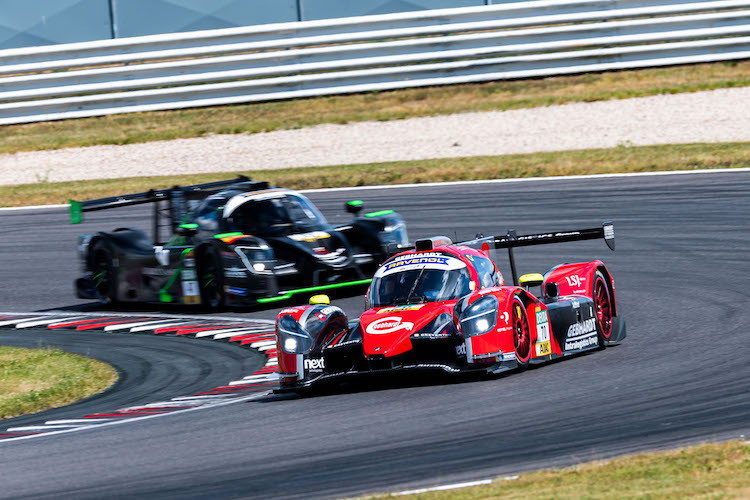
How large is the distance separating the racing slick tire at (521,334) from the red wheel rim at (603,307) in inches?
52.8

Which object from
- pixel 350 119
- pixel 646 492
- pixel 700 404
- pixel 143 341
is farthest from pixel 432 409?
pixel 350 119

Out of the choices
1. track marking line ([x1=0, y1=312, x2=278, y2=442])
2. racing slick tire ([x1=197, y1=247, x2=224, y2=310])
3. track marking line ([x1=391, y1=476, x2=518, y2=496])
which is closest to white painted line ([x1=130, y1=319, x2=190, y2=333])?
track marking line ([x1=0, y1=312, x2=278, y2=442])

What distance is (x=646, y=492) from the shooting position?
5.93 meters

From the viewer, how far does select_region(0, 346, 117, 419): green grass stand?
11.0 m

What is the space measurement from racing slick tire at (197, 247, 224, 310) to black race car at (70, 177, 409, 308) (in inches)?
0.5

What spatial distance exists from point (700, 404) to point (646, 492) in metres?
2.49

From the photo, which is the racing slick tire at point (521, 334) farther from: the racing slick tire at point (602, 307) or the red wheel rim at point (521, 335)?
the racing slick tire at point (602, 307)

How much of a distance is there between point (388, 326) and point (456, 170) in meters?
12.8

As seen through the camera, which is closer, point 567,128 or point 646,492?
point 646,492

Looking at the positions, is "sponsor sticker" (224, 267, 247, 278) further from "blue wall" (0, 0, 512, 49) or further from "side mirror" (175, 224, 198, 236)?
"blue wall" (0, 0, 512, 49)

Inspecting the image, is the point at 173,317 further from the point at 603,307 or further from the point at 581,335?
the point at 581,335

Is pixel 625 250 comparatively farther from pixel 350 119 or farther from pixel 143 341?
pixel 350 119

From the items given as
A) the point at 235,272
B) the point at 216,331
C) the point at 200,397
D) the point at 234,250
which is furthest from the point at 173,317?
the point at 200,397

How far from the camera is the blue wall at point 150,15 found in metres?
26.6
